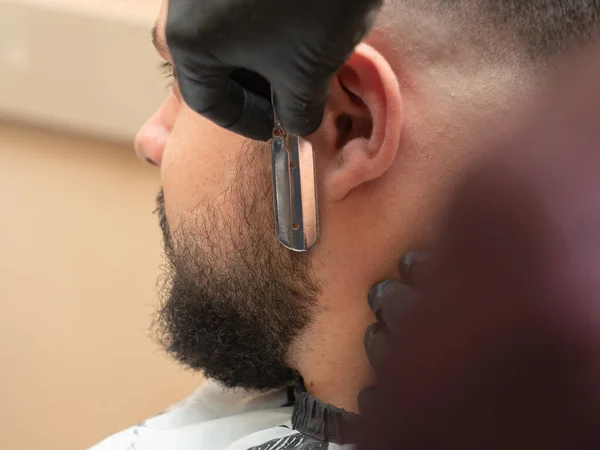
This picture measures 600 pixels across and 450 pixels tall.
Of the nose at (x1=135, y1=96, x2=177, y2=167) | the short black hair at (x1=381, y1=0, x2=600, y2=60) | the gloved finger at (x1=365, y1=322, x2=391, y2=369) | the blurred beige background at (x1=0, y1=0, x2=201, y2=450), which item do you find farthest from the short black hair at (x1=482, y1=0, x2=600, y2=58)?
the blurred beige background at (x1=0, y1=0, x2=201, y2=450)

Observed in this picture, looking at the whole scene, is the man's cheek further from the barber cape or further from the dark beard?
the barber cape

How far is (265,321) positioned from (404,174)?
0.77 feet

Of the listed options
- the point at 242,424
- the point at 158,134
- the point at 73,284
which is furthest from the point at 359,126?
the point at 73,284

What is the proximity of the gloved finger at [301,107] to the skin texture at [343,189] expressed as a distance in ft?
0.28

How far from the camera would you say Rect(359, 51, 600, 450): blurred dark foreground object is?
0.29 meters

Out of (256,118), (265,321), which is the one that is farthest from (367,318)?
(256,118)

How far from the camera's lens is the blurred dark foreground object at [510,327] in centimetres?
29

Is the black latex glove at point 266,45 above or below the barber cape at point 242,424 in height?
above

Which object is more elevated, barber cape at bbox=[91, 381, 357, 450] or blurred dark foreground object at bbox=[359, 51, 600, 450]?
blurred dark foreground object at bbox=[359, 51, 600, 450]

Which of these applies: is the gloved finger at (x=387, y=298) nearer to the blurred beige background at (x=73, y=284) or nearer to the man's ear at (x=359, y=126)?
the man's ear at (x=359, y=126)

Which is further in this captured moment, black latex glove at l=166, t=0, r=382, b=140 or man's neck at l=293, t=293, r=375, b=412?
man's neck at l=293, t=293, r=375, b=412

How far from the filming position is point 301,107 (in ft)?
1.57

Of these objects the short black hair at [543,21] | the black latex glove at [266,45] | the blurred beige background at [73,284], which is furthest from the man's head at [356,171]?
the blurred beige background at [73,284]

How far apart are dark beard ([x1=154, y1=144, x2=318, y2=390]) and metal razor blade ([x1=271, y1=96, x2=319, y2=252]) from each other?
4 cm
